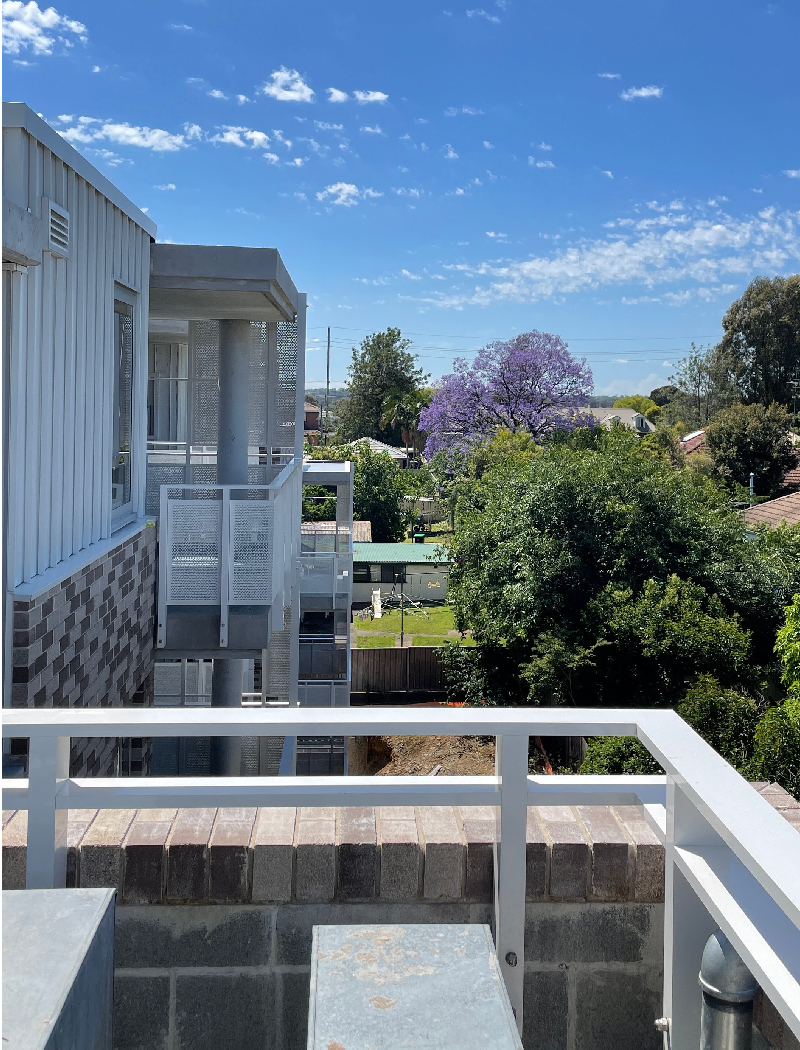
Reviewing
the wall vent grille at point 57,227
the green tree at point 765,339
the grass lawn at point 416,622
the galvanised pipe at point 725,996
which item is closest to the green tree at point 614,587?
the grass lawn at point 416,622

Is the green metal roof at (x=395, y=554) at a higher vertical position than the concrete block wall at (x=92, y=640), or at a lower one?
lower

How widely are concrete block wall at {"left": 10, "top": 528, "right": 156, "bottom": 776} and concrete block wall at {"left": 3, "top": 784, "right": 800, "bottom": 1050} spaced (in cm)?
271

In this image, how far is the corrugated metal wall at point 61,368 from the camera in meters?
Answer: 4.75

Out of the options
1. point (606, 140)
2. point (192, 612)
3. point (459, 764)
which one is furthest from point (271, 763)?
point (606, 140)

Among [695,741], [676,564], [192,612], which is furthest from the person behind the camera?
[676,564]

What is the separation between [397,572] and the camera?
1264 inches

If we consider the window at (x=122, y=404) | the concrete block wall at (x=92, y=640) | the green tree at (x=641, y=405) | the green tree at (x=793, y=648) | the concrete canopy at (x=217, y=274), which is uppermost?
the green tree at (x=641, y=405)

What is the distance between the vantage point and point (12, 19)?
1.59 metres

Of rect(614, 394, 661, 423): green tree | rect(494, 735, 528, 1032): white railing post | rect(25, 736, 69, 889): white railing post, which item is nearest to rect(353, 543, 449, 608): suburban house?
rect(494, 735, 528, 1032): white railing post

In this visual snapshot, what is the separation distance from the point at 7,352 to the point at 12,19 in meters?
3.29

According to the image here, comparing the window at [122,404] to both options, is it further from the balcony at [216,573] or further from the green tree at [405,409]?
the green tree at [405,409]

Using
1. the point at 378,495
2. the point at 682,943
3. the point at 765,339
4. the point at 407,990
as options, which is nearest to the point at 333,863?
the point at 407,990

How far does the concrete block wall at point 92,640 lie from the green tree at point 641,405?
83569mm

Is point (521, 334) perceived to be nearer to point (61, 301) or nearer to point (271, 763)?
point (271, 763)
